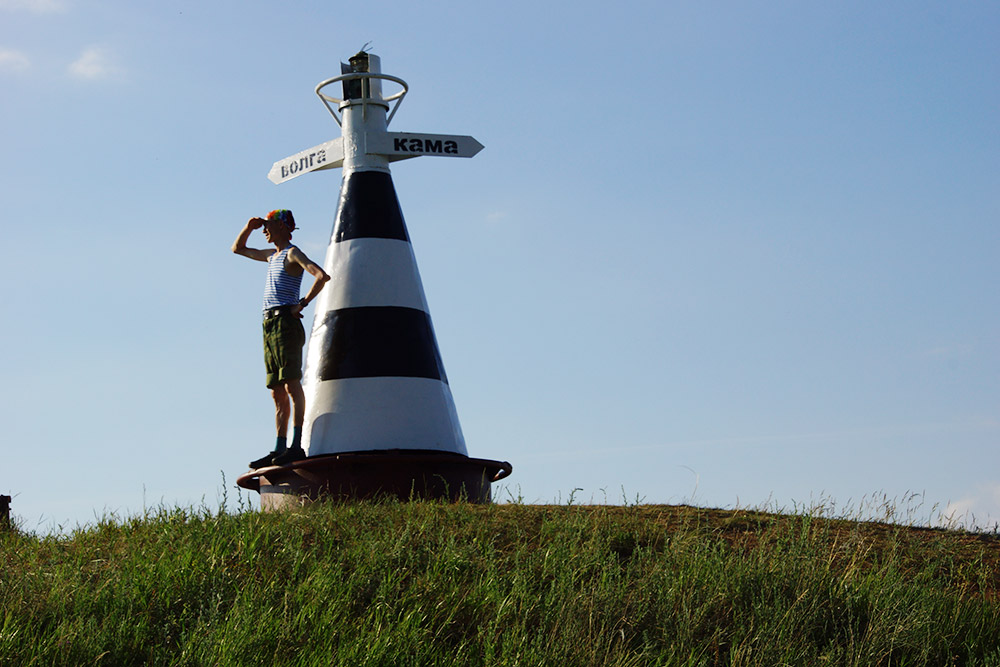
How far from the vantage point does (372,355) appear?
360 inches

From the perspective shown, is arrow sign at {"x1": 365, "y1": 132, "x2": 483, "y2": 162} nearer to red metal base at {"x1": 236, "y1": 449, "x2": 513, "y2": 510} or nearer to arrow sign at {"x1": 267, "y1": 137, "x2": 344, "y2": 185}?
arrow sign at {"x1": 267, "y1": 137, "x2": 344, "y2": 185}

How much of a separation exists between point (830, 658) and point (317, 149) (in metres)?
7.05

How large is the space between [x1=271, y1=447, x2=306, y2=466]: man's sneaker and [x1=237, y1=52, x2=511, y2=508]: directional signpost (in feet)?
0.19

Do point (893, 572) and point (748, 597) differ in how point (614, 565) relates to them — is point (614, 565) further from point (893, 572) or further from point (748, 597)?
point (893, 572)

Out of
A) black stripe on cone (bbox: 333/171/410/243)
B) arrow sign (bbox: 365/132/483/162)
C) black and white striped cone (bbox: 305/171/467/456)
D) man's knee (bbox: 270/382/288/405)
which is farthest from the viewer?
arrow sign (bbox: 365/132/483/162)

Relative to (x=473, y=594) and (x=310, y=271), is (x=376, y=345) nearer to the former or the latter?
(x=310, y=271)

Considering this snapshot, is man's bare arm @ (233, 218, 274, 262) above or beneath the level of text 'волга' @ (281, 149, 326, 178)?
beneath

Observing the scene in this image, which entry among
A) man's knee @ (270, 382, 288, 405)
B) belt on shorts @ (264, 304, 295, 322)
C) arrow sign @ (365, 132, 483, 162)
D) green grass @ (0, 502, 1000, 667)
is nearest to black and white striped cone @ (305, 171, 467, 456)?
arrow sign @ (365, 132, 483, 162)

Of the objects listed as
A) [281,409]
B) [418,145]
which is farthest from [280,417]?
[418,145]

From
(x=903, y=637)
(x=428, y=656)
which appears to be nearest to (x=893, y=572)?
(x=903, y=637)

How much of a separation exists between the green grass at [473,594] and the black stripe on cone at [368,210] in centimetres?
342

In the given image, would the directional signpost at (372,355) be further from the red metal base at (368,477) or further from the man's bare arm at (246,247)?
the man's bare arm at (246,247)

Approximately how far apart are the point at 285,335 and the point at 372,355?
84 cm

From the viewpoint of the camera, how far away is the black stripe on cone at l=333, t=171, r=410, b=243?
32.0ft
